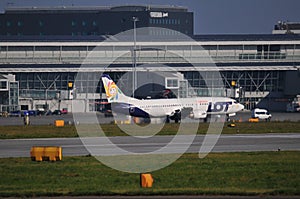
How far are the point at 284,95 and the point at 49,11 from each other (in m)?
89.9

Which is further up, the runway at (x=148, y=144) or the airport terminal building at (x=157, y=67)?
the airport terminal building at (x=157, y=67)

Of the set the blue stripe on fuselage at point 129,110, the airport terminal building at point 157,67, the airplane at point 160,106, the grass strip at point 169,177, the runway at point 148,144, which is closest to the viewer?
the grass strip at point 169,177

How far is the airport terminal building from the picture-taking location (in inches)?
4695

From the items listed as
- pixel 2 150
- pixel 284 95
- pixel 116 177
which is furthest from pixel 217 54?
pixel 116 177

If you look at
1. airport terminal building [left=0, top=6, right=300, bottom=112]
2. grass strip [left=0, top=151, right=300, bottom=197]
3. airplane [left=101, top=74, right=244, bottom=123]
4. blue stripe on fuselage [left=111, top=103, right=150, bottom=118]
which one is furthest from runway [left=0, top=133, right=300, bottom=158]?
airport terminal building [left=0, top=6, right=300, bottom=112]

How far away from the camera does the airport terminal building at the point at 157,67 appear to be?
4695 inches

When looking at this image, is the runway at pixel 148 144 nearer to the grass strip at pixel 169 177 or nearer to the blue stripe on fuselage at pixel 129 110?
the grass strip at pixel 169 177

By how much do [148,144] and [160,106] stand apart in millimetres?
33127

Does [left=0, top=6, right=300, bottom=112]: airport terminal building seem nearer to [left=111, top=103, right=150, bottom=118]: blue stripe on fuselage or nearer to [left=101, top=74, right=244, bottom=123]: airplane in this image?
[left=101, top=74, right=244, bottom=123]: airplane

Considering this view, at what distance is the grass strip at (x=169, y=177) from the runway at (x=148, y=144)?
4870 mm

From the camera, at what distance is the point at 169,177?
31.8 metres

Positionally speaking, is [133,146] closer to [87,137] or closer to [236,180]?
[87,137]

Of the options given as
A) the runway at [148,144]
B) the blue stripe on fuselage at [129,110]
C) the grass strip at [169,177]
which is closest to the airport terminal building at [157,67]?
the blue stripe on fuselage at [129,110]

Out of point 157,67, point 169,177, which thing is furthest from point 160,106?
point 169,177
